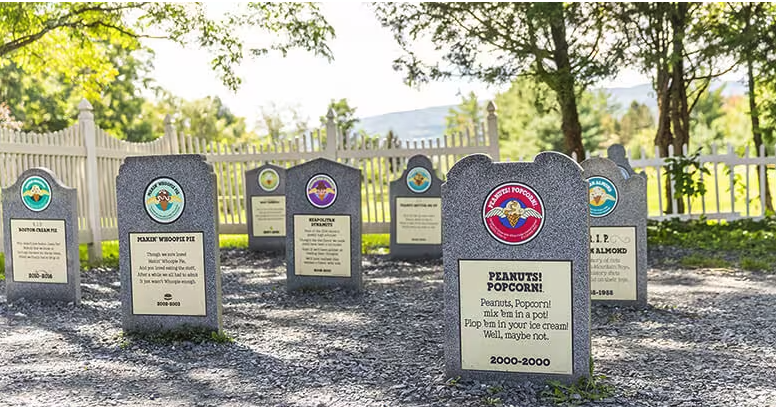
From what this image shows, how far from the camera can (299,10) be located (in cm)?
1391

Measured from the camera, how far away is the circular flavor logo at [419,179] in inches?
422

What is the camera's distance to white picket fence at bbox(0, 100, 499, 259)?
423 inches

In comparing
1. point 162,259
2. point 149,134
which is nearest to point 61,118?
point 149,134

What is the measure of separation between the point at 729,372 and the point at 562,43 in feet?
34.2

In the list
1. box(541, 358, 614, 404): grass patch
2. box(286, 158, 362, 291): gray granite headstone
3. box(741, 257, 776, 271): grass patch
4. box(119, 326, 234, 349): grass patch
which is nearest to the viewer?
box(541, 358, 614, 404): grass patch

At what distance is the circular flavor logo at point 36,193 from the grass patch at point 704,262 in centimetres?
812

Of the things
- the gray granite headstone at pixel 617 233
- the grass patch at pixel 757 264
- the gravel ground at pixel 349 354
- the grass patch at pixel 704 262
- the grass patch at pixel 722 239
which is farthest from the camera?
the grass patch at pixel 722 239

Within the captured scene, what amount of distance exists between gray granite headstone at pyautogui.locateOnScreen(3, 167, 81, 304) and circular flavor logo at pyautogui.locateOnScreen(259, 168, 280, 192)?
4848mm

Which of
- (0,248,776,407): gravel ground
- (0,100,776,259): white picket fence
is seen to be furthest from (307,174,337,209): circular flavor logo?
(0,100,776,259): white picket fence

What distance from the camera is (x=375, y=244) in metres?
13.0

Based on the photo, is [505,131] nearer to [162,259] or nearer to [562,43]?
[562,43]

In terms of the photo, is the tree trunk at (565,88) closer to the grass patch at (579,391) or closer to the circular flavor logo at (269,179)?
the circular flavor logo at (269,179)

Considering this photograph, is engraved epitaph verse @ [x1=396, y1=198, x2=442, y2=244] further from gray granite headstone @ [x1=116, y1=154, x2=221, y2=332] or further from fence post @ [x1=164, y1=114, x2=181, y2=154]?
fence post @ [x1=164, y1=114, x2=181, y2=154]

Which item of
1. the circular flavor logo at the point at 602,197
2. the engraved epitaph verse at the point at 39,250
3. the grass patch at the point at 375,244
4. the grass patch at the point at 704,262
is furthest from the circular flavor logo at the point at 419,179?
the engraved epitaph verse at the point at 39,250
